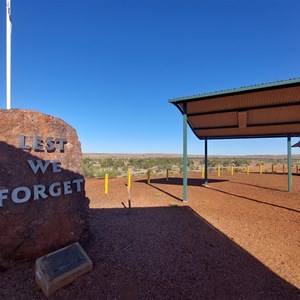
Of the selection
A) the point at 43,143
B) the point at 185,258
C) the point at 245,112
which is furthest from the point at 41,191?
the point at 245,112

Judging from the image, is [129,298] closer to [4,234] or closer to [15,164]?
[4,234]

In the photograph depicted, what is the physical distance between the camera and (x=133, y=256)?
445cm

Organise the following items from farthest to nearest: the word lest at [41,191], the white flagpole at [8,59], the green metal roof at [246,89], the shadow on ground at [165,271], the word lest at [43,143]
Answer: the green metal roof at [246,89], the white flagpole at [8,59], the word lest at [43,143], the word lest at [41,191], the shadow on ground at [165,271]

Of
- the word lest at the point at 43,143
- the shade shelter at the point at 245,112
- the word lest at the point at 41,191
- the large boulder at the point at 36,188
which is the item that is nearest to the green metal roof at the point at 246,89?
the shade shelter at the point at 245,112

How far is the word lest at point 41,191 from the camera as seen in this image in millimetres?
3762

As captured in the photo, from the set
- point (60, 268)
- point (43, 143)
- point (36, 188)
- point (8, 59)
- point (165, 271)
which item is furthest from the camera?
point (8, 59)

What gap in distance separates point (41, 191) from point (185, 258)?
301 centimetres

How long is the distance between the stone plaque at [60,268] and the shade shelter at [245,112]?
6.29 meters

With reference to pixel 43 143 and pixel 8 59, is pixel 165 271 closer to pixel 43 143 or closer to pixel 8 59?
pixel 43 143

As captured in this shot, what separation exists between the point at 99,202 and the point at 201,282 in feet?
21.8

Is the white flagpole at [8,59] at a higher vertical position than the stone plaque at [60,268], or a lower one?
higher

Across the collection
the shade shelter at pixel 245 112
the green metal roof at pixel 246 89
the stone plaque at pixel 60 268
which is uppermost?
the green metal roof at pixel 246 89

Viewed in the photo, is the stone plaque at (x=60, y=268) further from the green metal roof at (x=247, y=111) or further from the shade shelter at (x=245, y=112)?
the green metal roof at (x=247, y=111)

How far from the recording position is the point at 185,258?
4.39 meters
